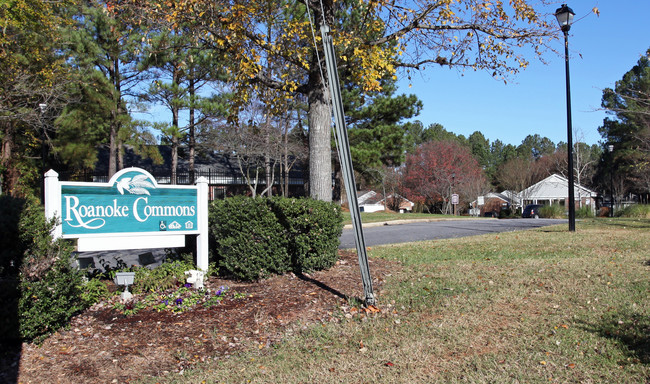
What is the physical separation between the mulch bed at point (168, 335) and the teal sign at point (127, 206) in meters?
1.03

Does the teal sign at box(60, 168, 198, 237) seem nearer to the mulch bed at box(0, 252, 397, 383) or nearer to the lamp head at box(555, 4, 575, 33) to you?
the mulch bed at box(0, 252, 397, 383)

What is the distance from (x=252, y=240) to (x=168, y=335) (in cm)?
178

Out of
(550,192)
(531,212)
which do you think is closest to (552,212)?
(531,212)

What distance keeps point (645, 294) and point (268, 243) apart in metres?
4.64

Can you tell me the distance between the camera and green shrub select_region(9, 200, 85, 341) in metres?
4.63

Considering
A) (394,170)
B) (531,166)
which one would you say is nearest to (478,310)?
(394,170)

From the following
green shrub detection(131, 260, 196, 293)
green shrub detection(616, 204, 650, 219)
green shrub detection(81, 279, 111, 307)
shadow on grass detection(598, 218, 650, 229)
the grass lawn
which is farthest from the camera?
green shrub detection(616, 204, 650, 219)

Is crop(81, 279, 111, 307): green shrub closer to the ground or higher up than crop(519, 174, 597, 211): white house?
closer to the ground

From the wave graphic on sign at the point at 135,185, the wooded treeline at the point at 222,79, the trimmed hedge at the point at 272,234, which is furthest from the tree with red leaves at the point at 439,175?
the wave graphic on sign at the point at 135,185

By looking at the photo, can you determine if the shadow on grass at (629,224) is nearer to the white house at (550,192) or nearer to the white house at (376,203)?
the white house at (376,203)

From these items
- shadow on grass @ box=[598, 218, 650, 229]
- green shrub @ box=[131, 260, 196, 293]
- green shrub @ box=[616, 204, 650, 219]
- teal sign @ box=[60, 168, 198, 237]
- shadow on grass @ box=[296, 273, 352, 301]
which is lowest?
shadow on grass @ box=[296, 273, 352, 301]

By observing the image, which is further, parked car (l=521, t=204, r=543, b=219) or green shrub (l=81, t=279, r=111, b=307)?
parked car (l=521, t=204, r=543, b=219)

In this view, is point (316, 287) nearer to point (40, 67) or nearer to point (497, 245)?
point (497, 245)

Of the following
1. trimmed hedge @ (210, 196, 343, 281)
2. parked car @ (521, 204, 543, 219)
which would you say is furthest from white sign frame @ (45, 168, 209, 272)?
parked car @ (521, 204, 543, 219)
